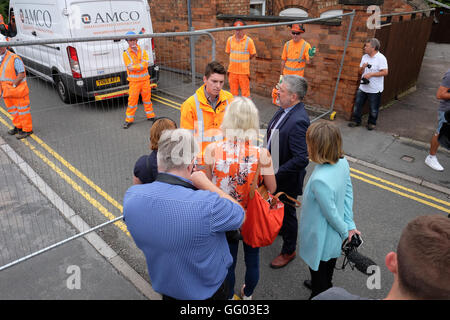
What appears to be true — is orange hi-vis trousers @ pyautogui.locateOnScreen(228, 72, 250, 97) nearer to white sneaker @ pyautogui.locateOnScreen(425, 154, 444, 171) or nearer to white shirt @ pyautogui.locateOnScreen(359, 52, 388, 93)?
white shirt @ pyautogui.locateOnScreen(359, 52, 388, 93)

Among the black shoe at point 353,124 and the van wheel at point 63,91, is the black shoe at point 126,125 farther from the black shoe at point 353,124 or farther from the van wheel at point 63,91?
the black shoe at point 353,124

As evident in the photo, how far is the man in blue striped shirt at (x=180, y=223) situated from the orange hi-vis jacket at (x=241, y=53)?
584cm

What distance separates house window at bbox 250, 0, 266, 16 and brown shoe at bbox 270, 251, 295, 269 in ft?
34.2

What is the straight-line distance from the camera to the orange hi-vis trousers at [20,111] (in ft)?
20.0

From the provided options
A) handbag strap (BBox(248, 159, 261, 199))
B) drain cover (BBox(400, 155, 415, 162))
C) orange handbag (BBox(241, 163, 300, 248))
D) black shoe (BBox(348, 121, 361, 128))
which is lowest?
drain cover (BBox(400, 155, 415, 162))

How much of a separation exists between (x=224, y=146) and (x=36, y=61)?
8.90 metres

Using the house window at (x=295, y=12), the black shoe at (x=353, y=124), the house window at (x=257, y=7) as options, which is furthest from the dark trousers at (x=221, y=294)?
the house window at (x=295, y=12)

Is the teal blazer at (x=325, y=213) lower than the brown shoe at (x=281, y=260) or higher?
higher

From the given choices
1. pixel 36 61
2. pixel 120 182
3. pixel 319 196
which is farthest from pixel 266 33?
pixel 319 196

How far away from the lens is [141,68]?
21.7 feet

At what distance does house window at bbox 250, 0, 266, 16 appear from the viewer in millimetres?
11696

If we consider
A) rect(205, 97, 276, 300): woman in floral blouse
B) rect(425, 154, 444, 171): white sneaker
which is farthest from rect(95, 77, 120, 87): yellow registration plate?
rect(425, 154, 444, 171): white sneaker

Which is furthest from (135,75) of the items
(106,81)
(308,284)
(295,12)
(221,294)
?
(295,12)
